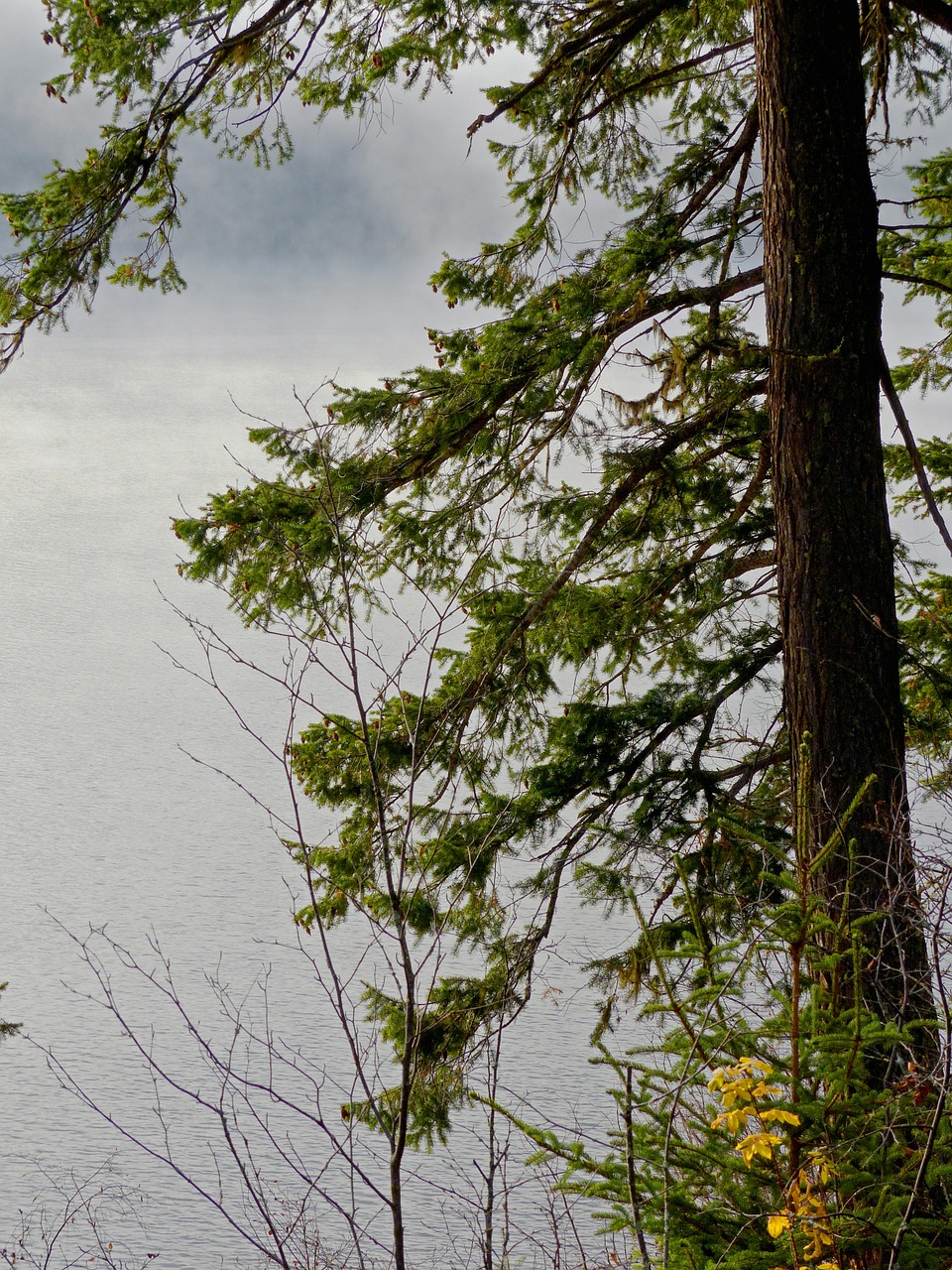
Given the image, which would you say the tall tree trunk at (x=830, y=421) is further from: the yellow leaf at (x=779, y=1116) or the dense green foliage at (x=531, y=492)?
the yellow leaf at (x=779, y=1116)

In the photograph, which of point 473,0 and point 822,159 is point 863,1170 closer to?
point 822,159

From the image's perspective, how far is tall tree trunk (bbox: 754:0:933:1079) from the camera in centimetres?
295

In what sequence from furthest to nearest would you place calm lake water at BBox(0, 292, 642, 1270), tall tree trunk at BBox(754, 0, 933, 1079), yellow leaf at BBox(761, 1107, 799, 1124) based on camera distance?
1. calm lake water at BBox(0, 292, 642, 1270)
2. tall tree trunk at BBox(754, 0, 933, 1079)
3. yellow leaf at BBox(761, 1107, 799, 1124)

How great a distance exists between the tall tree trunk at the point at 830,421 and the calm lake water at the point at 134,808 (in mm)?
1489

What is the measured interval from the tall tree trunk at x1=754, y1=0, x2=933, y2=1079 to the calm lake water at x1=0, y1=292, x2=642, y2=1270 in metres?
1.49

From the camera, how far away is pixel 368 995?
3.56 meters

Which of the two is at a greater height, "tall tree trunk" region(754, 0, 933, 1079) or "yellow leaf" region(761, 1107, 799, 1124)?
"tall tree trunk" region(754, 0, 933, 1079)

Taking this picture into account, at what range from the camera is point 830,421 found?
2.97 m

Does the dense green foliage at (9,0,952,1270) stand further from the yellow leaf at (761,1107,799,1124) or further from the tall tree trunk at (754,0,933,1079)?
the yellow leaf at (761,1107,799,1124)

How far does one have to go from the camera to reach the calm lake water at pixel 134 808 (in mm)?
6877

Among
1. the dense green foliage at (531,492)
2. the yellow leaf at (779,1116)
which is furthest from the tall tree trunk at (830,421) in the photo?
the yellow leaf at (779,1116)

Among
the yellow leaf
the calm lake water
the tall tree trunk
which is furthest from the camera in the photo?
the calm lake water

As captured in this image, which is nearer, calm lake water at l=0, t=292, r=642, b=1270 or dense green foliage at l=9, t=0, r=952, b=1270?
dense green foliage at l=9, t=0, r=952, b=1270

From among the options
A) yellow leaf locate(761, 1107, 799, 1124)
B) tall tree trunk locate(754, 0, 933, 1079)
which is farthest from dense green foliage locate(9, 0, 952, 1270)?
yellow leaf locate(761, 1107, 799, 1124)
